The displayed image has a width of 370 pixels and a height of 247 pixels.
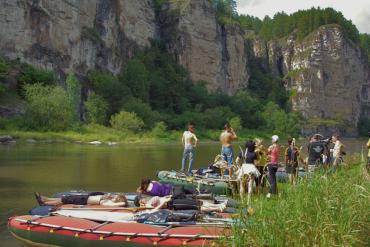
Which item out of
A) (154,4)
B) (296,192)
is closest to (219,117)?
(154,4)

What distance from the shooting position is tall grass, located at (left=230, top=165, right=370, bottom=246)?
7.68 metres

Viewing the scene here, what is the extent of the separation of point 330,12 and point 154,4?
79010mm

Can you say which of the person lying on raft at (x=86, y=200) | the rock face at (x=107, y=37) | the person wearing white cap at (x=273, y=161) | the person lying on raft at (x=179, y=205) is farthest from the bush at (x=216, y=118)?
the person lying on raft at (x=179, y=205)

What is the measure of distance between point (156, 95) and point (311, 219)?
374ft

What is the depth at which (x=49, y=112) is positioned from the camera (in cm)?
6506

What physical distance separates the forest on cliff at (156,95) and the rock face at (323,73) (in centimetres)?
433

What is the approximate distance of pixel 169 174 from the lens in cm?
2116

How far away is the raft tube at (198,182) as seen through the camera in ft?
60.1

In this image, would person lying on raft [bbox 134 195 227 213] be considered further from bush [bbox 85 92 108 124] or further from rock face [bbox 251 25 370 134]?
rock face [bbox 251 25 370 134]

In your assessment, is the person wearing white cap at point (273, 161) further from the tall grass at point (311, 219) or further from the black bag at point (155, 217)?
the tall grass at point (311, 219)

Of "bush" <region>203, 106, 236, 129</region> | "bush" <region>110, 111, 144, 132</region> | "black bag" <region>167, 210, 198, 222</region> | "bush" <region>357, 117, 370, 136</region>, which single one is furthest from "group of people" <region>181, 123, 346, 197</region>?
"bush" <region>357, 117, 370, 136</region>

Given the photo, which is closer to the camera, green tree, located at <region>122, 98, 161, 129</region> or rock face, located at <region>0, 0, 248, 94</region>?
rock face, located at <region>0, 0, 248, 94</region>

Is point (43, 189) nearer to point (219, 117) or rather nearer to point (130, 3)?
point (219, 117)

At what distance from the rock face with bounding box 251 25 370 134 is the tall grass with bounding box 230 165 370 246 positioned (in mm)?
158102
